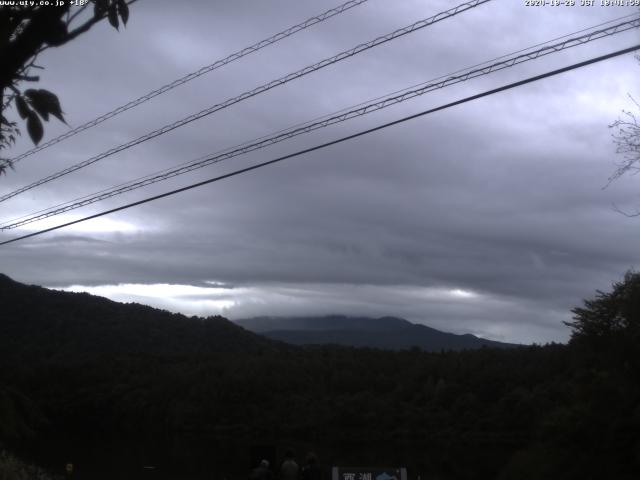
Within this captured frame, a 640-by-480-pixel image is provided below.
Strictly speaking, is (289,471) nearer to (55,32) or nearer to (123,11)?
(123,11)

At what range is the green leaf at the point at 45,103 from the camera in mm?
4059

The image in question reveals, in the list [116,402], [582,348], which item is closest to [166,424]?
[116,402]

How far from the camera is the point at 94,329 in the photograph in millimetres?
95000

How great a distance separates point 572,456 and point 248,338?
9632cm

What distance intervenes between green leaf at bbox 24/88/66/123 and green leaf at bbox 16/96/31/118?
37 mm

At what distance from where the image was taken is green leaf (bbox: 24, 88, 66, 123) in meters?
4.06

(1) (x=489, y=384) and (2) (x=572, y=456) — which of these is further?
(1) (x=489, y=384)

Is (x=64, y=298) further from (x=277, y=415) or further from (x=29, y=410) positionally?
(x=29, y=410)

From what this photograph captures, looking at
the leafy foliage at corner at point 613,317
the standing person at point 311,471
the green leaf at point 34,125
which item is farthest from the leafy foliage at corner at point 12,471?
the leafy foliage at corner at point 613,317

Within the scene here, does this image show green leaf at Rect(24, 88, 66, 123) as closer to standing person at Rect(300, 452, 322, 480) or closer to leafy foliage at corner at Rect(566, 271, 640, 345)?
standing person at Rect(300, 452, 322, 480)

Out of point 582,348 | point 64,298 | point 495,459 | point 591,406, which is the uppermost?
point 64,298

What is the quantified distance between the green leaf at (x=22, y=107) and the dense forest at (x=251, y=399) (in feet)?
96.7

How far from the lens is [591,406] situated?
25.0 meters

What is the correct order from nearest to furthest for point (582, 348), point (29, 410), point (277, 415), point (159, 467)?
point (29, 410)
point (582, 348)
point (159, 467)
point (277, 415)
